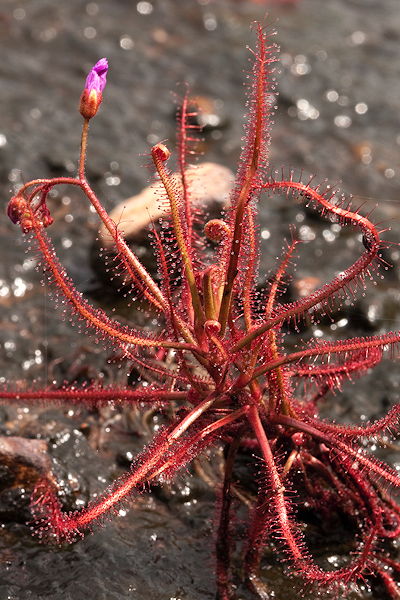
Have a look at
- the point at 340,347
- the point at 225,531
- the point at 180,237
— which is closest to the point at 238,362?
the point at 340,347

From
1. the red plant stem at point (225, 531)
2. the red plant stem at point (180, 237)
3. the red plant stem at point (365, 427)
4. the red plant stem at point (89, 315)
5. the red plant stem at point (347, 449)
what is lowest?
the red plant stem at point (225, 531)

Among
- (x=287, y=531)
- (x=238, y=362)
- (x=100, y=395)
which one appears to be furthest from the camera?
(x=100, y=395)

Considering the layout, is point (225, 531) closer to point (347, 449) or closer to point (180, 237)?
point (347, 449)

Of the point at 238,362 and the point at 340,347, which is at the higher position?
the point at 340,347

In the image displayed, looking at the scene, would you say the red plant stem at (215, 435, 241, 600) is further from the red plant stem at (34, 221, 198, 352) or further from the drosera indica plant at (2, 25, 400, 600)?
the red plant stem at (34, 221, 198, 352)

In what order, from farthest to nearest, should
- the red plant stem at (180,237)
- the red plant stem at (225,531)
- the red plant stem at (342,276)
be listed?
the red plant stem at (225,531) < the red plant stem at (180,237) < the red plant stem at (342,276)

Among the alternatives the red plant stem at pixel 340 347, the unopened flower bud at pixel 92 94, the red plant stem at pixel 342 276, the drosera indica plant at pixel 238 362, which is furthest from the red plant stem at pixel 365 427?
the unopened flower bud at pixel 92 94

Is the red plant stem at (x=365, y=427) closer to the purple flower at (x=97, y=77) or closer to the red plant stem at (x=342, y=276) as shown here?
the red plant stem at (x=342, y=276)

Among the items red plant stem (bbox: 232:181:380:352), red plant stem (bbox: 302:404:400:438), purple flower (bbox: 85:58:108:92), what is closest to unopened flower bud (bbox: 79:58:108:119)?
purple flower (bbox: 85:58:108:92)

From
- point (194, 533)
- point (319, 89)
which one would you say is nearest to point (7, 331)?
point (194, 533)
